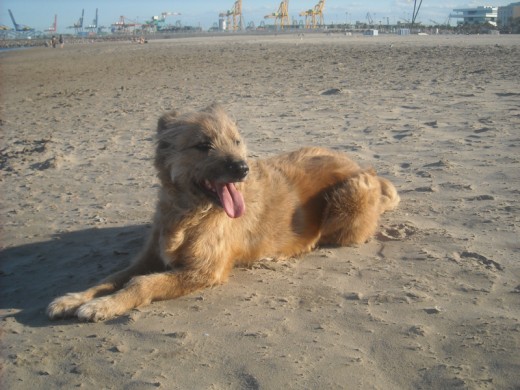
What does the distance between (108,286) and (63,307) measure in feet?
1.63

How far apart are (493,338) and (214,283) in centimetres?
219

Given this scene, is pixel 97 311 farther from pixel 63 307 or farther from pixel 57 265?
pixel 57 265

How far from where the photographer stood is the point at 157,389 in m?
3.06

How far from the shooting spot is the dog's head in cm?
440

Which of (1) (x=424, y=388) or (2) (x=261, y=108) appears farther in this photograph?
(2) (x=261, y=108)

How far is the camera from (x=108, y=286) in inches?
177

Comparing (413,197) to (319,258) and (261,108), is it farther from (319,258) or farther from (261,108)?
(261,108)

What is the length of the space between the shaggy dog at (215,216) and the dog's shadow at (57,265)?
332mm

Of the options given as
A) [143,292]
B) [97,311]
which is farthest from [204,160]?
[97,311]

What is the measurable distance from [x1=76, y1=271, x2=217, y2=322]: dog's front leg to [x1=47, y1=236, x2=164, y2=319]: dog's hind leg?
0.14 metres

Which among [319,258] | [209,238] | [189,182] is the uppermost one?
[189,182]

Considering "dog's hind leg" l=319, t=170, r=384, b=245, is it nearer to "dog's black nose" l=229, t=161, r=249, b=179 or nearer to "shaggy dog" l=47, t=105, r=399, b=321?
"shaggy dog" l=47, t=105, r=399, b=321

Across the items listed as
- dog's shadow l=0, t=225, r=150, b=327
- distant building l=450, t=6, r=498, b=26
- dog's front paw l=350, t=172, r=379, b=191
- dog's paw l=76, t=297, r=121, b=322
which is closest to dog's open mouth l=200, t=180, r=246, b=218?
dog's paw l=76, t=297, r=121, b=322

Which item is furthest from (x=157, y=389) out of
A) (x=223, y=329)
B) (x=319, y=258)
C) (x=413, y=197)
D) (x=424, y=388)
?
(x=413, y=197)
